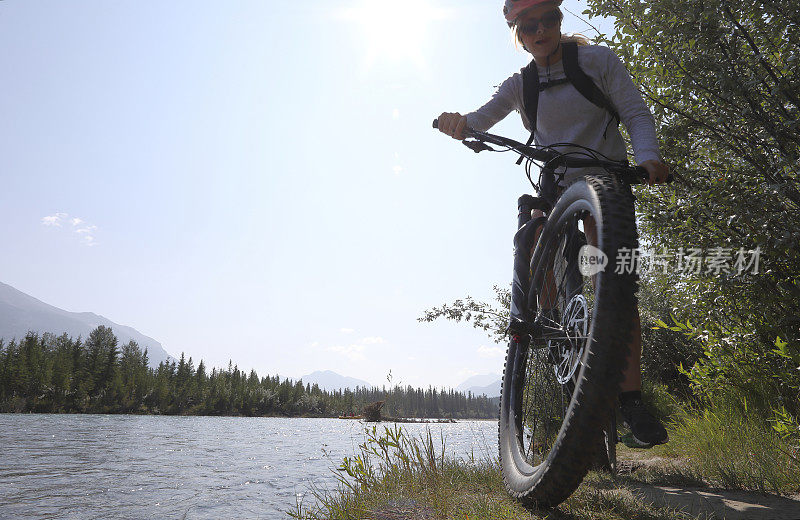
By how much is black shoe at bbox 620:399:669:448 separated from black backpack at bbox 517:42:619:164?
1.78m

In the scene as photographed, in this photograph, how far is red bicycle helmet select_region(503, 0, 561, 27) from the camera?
2951 mm

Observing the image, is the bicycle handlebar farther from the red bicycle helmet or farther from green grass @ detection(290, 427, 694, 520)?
green grass @ detection(290, 427, 694, 520)

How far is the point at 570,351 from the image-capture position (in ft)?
8.04

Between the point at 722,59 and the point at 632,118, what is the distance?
2608mm

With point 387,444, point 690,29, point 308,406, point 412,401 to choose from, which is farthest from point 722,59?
point 412,401

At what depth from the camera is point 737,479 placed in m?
2.84

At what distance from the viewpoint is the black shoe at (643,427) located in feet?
6.56

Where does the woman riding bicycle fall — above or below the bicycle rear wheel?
above

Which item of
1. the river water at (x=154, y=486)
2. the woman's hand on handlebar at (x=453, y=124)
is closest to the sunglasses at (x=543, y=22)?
the woman's hand on handlebar at (x=453, y=124)
